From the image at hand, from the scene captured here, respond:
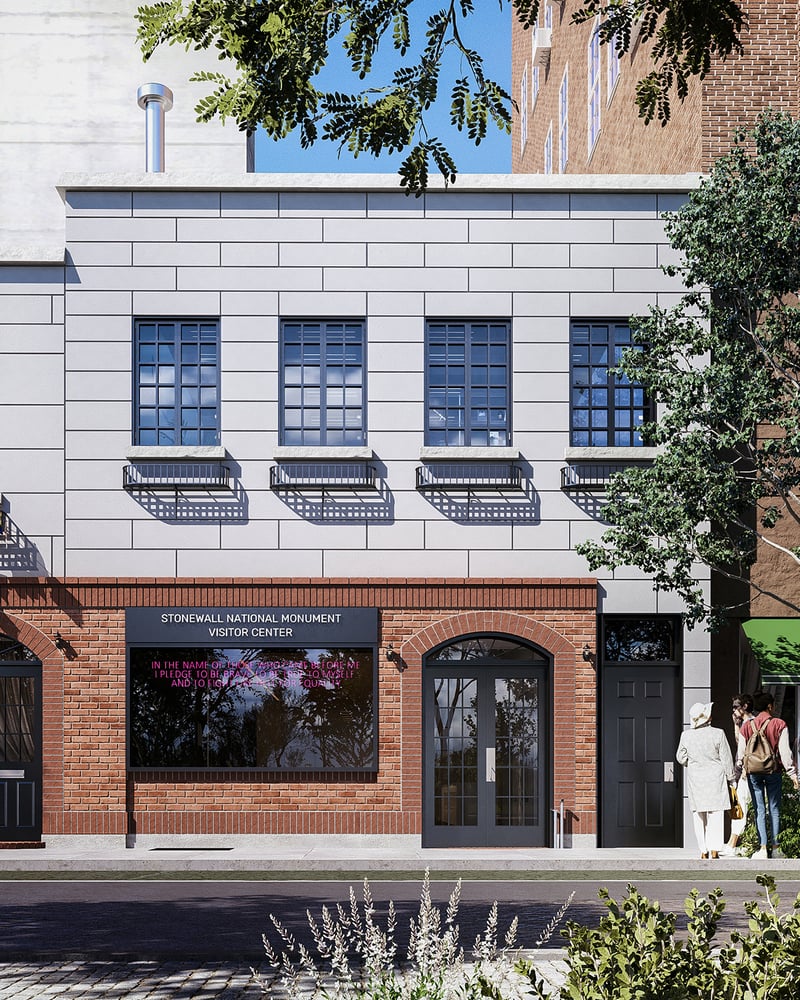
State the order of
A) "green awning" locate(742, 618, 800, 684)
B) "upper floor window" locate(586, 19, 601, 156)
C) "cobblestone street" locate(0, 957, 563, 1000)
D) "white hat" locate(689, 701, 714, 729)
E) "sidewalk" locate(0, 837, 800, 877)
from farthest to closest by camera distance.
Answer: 1. "upper floor window" locate(586, 19, 601, 156)
2. "green awning" locate(742, 618, 800, 684)
3. "white hat" locate(689, 701, 714, 729)
4. "sidewalk" locate(0, 837, 800, 877)
5. "cobblestone street" locate(0, 957, 563, 1000)

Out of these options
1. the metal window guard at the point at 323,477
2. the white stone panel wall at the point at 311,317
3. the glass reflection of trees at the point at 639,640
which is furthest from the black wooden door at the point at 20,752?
the glass reflection of trees at the point at 639,640

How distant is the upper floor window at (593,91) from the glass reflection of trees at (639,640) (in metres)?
15.1

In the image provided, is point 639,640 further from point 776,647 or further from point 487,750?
point 487,750

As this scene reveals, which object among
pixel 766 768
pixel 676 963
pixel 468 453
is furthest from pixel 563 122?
pixel 676 963

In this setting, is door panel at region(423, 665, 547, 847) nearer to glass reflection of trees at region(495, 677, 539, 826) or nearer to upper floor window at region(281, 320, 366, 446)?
glass reflection of trees at region(495, 677, 539, 826)

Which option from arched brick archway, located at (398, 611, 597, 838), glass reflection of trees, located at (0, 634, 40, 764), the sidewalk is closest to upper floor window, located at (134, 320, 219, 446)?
glass reflection of trees, located at (0, 634, 40, 764)

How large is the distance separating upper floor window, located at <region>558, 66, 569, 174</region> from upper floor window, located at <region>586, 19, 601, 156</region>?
3.97m

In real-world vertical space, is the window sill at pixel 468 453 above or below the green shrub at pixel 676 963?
above

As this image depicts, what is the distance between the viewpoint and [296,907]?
478 inches

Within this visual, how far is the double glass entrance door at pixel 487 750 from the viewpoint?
1816cm

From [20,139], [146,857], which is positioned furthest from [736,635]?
[20,139]

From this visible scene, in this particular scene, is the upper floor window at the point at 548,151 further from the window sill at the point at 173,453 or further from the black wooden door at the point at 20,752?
the black wooden door at the point at 20,752

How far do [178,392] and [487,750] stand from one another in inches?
260

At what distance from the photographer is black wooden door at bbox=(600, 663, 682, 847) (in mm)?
18234
